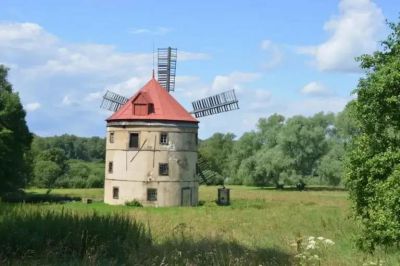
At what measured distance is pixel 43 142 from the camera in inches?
5027

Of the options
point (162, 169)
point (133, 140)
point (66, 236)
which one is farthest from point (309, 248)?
point (133, 140)

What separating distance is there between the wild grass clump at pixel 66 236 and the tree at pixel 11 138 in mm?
33911

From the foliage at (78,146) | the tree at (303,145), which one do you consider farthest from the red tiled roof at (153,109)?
the foliage at (78,146)

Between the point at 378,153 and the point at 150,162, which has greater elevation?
the point at 150,162

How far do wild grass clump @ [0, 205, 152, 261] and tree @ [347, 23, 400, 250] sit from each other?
6914 millimetres

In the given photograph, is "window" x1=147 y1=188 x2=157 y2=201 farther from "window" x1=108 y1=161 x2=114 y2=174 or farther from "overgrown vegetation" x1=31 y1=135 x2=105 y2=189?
"overgrown vegetation" x1=31 y1=135 x2=105 y2=189

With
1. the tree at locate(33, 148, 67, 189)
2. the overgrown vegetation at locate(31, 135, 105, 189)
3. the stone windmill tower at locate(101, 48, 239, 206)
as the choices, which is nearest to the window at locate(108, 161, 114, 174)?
the stone windmill tower at locate(101, 48, 239, 206)

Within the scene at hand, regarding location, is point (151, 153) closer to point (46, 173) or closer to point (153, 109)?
point (153, 109)

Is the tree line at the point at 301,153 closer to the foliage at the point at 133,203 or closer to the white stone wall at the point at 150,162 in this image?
the white stone wall at the point at 150,162

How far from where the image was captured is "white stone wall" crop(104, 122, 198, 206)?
4878 centimetres

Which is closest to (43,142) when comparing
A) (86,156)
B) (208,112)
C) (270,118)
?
(86,156)

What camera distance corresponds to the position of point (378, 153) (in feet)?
58.1

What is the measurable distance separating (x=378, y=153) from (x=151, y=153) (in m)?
32.6

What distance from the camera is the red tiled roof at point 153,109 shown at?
49.2m
